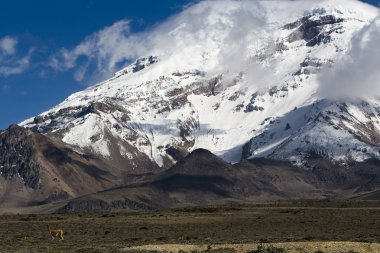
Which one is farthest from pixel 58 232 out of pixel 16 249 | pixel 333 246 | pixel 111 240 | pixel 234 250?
pixel 333 246

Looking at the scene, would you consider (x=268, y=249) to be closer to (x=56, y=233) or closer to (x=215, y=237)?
(x=215, y=237)

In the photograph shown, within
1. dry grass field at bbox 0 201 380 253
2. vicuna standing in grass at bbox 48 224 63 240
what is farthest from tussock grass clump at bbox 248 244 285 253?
vicuna standing in grass at bbox 48 224 63 240

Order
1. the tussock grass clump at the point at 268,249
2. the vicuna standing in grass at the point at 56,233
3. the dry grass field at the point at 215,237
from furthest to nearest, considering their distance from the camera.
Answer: the vicuna standing in grass at the point at 56,233 < the dry grass field at the point at 215,237 < the tussock grass clump at the point at 268,249

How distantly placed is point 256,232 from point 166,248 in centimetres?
3091

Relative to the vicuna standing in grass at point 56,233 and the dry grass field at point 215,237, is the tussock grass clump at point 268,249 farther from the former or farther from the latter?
the vicuna standing in grass at point 56,233

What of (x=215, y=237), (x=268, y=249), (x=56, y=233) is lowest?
(x=268, y=249)

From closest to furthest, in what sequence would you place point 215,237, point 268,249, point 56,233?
point 268,249 → point 56,233 → point 215,237

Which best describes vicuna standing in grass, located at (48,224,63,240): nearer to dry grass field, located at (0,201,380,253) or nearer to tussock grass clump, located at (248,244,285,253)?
dry grass field, located at (0,201,380,253)

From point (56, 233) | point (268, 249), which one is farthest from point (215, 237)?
point (268, 249)

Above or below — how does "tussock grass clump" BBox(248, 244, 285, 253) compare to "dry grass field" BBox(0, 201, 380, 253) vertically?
below

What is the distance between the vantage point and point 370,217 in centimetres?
12962

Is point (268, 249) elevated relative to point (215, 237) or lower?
lower

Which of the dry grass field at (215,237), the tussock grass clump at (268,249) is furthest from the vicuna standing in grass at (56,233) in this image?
the tussock grass clump at (268,249)

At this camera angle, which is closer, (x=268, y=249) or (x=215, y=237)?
(x=268, y=249)
